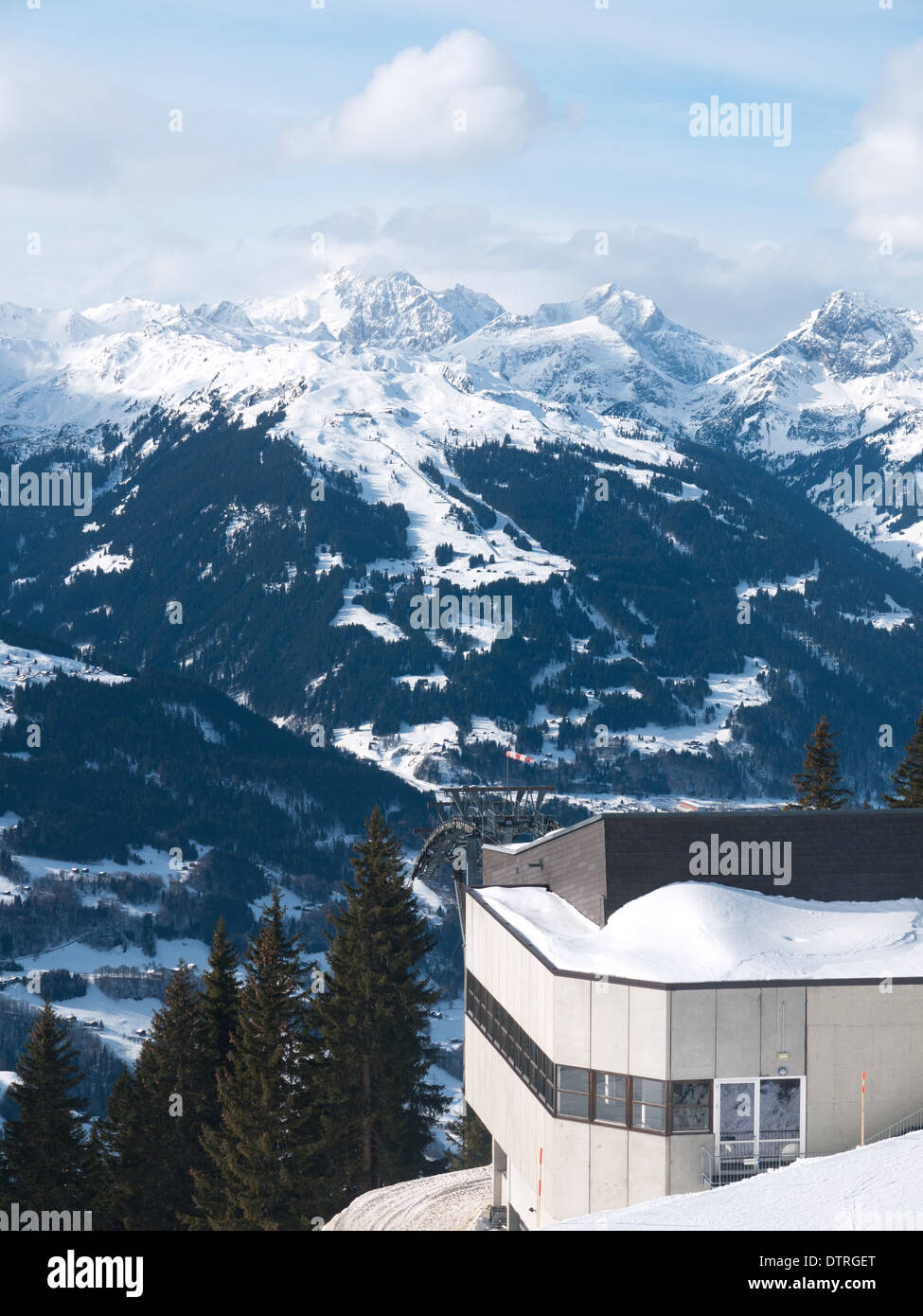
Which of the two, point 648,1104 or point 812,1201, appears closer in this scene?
point 812,1201

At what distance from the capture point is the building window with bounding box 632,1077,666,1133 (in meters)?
39.0

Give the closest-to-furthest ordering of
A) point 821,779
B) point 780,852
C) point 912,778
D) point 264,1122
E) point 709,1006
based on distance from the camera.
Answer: point 709,1006 → point 780,852 → point 264,1122 → point 912,778 → point 821,779

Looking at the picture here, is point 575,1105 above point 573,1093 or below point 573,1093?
below

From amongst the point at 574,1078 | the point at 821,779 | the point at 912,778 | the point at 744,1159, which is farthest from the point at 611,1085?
the point at 821,779

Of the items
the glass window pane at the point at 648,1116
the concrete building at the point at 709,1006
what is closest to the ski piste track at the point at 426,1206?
the concrete building at the point at 709,1006

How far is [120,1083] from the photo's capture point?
6216 centimetres

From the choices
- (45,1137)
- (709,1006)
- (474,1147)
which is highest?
(709,1006)

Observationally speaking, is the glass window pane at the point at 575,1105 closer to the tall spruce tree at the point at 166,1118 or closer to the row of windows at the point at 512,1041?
the row of windows at the point at 512,1041

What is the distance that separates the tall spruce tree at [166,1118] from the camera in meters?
60.5

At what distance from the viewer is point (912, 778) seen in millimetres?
76438

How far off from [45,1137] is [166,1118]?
5.05 m

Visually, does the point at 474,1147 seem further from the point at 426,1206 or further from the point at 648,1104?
the point at 648,1104
